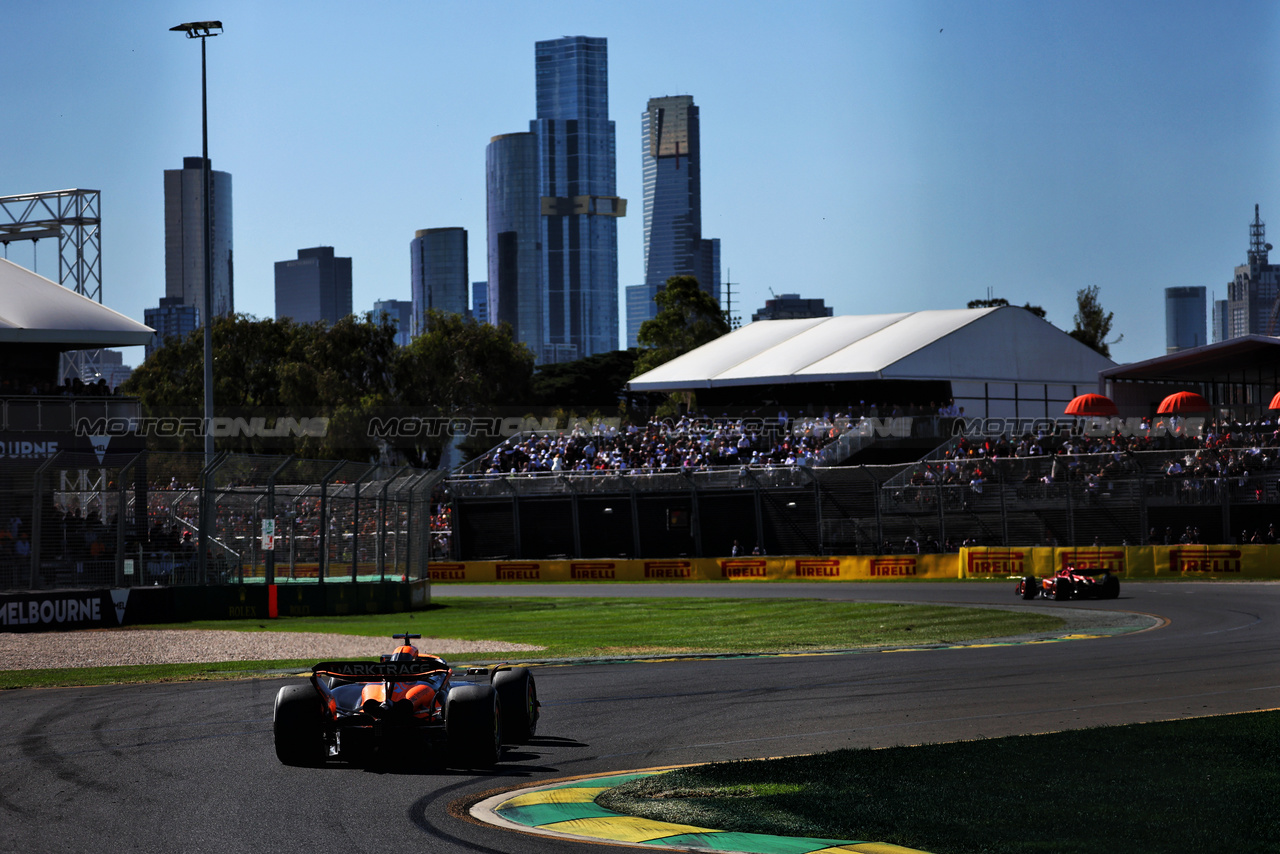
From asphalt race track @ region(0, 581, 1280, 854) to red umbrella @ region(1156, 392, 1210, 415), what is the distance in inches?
1141

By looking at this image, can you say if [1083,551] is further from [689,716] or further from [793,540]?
[689,716]

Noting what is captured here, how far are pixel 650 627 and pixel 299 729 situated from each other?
15821mm

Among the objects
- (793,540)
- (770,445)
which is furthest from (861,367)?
(793,540)

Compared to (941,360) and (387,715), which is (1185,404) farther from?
(387,715)

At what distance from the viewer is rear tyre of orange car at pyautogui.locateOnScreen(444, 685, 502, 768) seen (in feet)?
32.7

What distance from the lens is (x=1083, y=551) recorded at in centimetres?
3625

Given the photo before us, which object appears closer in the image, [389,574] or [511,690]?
[511,690]

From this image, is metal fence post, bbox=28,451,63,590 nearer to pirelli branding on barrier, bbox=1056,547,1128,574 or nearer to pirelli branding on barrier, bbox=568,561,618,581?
pirelli branding on barrier, bbox=568,561,618,581

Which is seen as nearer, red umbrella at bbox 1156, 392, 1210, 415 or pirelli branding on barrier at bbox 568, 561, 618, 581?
pirelli branding on barrier at bbox 568, 561, 618, 581

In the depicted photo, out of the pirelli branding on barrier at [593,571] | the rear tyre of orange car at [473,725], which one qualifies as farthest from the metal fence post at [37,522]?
the pirelli branding on barrier at [593,571]

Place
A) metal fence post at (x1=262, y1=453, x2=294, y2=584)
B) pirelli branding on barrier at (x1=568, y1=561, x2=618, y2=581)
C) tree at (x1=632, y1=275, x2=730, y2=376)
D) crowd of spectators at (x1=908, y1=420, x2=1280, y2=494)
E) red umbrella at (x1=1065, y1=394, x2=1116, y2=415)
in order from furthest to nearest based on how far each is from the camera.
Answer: tree at (x1=632, y1=275, x2=730, y2=376) → red umbrella at (x1=1065, y1=394, x2=1116, y2=415) → pirelli branding on barrier at (x1=568, y1=561, x2=618, y2=581) → crowd of spectators at (x1=908, y1=420, x2=1280, y2=494) → metal fence post at (x1=262, y1=453, x2=294, y2=584)

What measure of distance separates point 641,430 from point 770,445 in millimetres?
7585

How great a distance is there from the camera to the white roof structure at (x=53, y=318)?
36.5 metres

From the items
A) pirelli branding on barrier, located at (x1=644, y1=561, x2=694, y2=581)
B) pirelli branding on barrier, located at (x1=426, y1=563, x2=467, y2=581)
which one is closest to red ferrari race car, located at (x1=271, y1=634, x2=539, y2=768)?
pirelli branding on barrier, located at (x1=644, y1=561, x2=694, y2=581)
